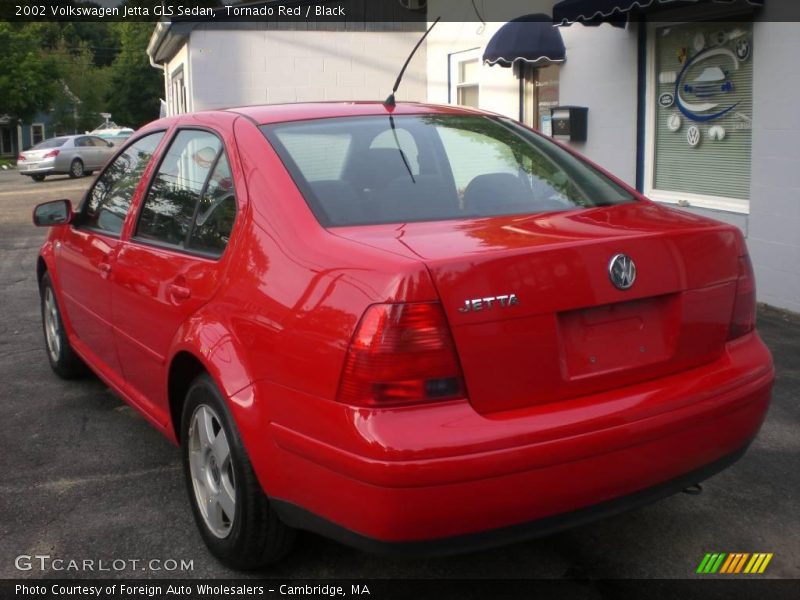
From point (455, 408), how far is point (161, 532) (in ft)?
5.32

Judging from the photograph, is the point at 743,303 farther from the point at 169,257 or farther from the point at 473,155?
the point at 169,257

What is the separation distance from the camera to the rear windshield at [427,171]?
3.15 meters

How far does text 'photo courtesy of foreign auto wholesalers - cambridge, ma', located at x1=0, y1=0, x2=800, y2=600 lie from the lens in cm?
Result: 253

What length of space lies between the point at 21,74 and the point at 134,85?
11945 millimetres

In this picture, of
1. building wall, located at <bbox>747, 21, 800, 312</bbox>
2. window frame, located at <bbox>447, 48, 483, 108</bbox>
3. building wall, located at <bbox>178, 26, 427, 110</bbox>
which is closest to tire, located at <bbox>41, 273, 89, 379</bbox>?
building wall, located at <bbox>747, 21, 800, 312</bbox>

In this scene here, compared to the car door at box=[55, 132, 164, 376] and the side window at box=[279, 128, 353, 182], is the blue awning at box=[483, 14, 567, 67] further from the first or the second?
the side window at box=[279, 128, 353, 182]

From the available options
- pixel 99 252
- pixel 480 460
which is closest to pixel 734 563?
pixel 480 460

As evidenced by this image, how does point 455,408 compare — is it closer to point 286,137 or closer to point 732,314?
point 732,314

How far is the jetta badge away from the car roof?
4.50ft

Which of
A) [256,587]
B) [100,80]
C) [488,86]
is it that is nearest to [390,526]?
[256,587]

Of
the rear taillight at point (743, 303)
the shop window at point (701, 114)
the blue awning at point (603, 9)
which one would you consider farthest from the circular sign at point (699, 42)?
the rear taillight at point (743, 303)

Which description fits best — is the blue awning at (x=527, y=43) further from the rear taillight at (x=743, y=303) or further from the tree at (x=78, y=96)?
the tree at (x=78, y=96)

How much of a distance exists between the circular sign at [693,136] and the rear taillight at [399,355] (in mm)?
6420

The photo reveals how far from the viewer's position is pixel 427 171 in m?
3.42
